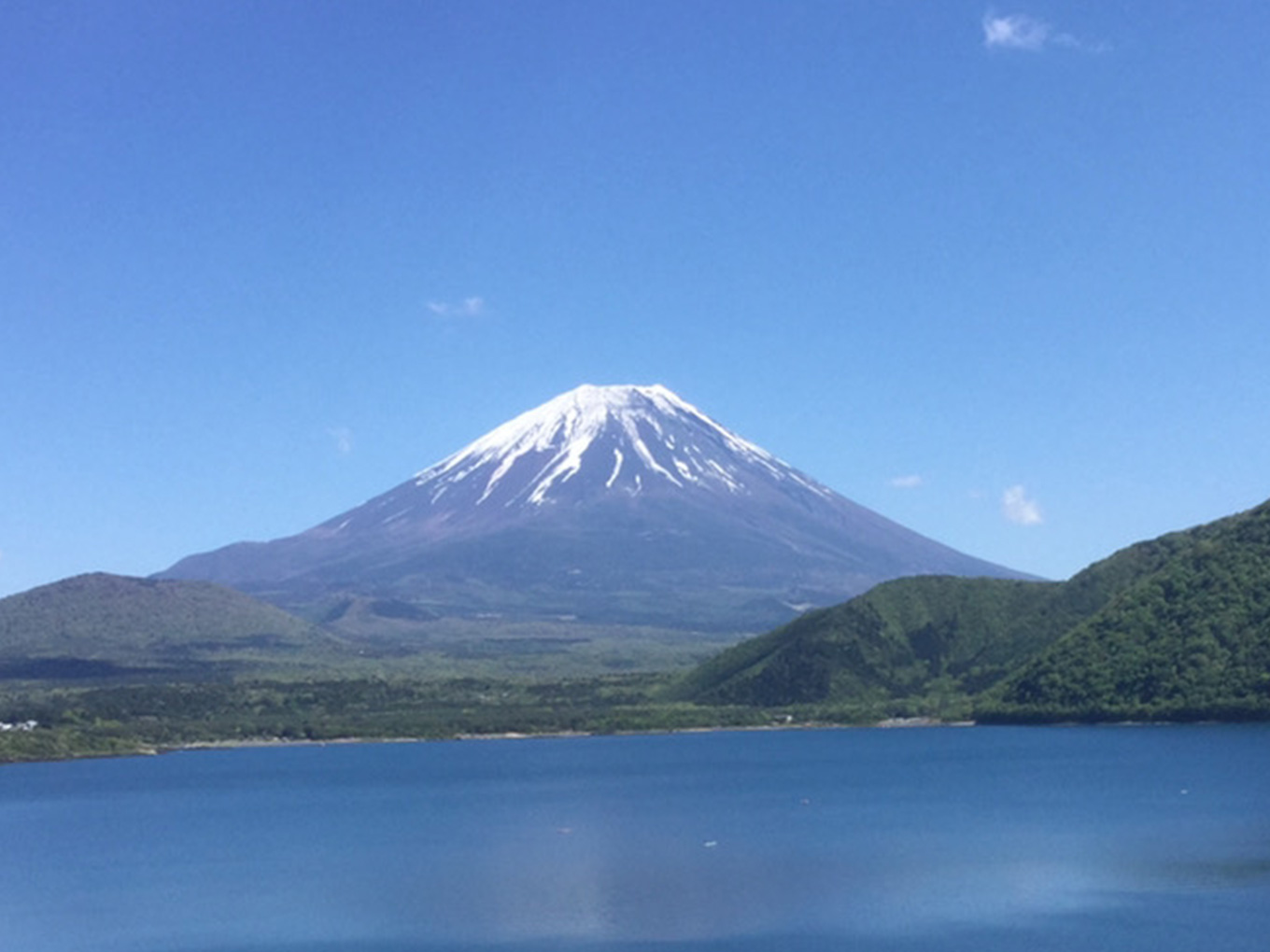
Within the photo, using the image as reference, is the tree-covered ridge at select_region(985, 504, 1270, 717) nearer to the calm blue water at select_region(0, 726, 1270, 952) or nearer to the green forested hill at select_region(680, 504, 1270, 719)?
the green forested hill at select_region(680, 504, 1270, 719)

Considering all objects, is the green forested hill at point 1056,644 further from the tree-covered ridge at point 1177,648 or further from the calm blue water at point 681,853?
the calm blue water at point 681,853

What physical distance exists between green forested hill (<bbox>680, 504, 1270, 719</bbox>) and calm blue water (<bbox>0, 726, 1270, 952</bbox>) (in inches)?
147

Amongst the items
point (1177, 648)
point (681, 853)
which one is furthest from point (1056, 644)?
point (681, 853)

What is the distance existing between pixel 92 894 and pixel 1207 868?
31.3 meters

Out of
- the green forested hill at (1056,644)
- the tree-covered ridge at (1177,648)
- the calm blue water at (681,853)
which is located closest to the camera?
the calm blue water at (681,853)

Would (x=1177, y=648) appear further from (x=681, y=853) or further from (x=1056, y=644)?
(x=681, y=853)

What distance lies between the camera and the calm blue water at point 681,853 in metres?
44.8

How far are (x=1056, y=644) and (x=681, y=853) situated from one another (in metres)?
54.8

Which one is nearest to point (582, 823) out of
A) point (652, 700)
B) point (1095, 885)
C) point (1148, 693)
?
point (1095, 885)

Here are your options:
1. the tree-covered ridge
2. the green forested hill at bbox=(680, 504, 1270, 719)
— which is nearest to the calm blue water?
the tree-covered ridge

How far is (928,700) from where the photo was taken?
11669cm

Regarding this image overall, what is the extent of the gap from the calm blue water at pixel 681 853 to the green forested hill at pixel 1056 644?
3723 millimetres

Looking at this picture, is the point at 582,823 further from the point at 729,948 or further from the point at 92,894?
the point at 729,948

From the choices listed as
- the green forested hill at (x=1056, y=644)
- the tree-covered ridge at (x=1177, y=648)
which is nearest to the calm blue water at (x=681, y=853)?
the tree-covered ridge at (x=1177, y=648)
